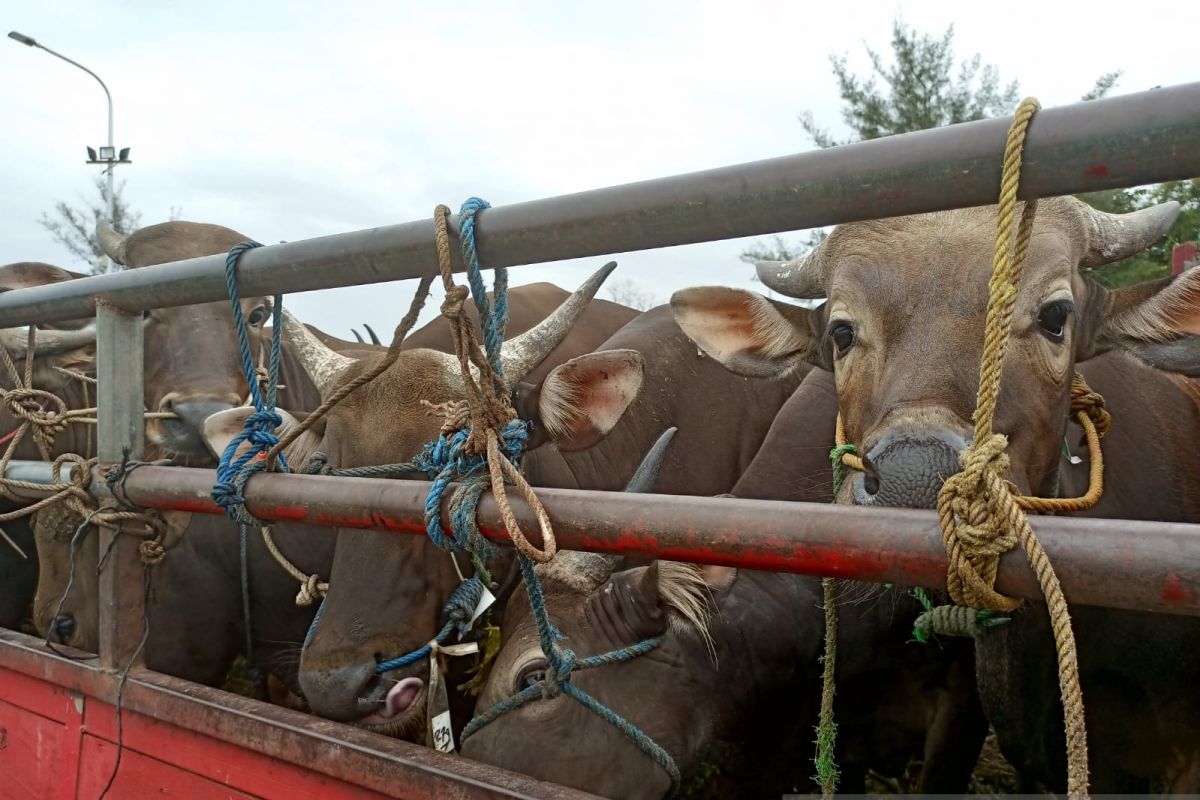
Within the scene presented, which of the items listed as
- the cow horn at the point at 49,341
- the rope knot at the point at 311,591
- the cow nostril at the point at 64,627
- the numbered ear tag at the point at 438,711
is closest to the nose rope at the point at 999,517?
the numbered ear tag at the point at 438,711

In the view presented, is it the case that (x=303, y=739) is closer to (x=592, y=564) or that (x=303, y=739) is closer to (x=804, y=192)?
(x=592, y=564)

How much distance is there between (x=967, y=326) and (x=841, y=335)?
1.42 feet

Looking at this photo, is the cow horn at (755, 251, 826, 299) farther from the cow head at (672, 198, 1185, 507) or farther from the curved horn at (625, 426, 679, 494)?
the curved horn at (625, 426, 679, 494)

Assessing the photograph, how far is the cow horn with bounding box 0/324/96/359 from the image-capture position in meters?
4.27

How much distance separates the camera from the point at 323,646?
8.69 ft

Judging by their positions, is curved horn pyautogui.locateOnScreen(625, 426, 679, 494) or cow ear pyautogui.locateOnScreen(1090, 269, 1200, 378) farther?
curved horn pyautogui.locateOnScreen(625, 426, 679, 494)

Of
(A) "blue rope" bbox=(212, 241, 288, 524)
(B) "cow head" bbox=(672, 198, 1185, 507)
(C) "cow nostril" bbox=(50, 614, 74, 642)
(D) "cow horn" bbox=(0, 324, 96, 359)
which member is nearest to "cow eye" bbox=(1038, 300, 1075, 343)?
(B) "cow head" bbox=(672, 198, 1185, 507)

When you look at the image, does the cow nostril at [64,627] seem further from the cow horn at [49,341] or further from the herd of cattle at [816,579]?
the cow horn at [49,341]

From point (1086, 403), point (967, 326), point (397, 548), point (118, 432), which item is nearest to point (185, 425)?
point (118, 432)

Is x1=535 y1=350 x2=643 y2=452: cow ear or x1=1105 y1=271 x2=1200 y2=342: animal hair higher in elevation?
x1=1105 y1=271 x2=1200 y2=342: animal hair

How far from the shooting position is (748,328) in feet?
10.1

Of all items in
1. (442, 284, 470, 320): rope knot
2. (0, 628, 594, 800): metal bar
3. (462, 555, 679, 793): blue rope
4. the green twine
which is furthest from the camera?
the green twine

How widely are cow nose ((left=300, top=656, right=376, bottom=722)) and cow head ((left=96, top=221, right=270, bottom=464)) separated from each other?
4.42ft

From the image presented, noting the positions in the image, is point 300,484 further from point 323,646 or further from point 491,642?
point 491,642
